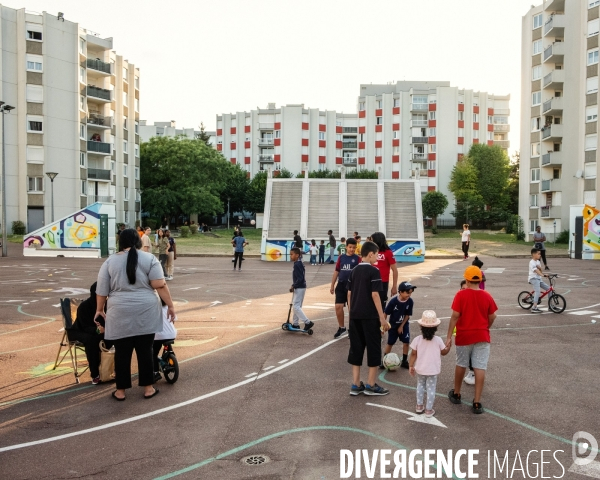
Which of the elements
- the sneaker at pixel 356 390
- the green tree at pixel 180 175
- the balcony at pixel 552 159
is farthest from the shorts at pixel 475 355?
the green tree at pixel 180 175

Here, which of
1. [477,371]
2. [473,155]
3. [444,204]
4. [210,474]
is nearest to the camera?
[210,474]

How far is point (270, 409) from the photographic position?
7234 mm

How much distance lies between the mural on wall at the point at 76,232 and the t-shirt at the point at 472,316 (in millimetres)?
31578

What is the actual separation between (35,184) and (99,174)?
30.6ft

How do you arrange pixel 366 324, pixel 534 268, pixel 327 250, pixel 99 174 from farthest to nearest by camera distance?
pixel 99 174, pixel 327 250, pixel 534 268, pixel 366 324

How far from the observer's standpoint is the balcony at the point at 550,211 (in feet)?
173

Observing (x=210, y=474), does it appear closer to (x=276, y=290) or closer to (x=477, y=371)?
(x=477, y=371)

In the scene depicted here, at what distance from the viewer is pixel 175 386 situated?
27.3ft

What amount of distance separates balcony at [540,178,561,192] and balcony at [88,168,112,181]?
44400 millimetres

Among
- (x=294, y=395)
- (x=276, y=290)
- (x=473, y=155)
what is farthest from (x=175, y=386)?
(x=473, y=155)

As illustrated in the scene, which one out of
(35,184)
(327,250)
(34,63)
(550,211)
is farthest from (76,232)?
(550,211)

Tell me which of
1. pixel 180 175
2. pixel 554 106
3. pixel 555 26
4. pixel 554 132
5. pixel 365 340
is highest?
pixel 555 26

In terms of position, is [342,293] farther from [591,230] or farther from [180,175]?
[180,175]

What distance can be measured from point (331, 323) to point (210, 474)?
26.9 ft
